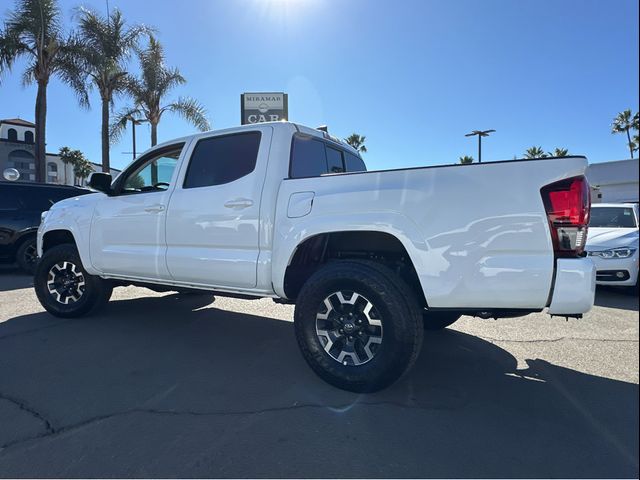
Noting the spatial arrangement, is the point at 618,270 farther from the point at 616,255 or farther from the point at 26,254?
the point at 26,254

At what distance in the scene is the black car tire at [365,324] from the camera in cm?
275

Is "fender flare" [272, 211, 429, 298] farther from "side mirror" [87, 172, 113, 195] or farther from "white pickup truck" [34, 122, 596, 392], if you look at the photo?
"side mirror" [87, 172, 113, 195]

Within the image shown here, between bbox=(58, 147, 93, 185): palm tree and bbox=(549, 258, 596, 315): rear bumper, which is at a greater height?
bbox=(58, 147, 93, 185): palm tree

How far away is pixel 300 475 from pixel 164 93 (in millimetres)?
21247

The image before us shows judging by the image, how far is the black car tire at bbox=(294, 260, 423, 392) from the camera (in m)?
2.75

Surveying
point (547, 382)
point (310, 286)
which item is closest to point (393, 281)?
point (310, 286)

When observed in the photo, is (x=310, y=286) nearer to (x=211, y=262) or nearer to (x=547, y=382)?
(x=211, y=262)

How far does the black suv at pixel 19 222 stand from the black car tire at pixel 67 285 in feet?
13.0

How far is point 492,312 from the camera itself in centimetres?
276

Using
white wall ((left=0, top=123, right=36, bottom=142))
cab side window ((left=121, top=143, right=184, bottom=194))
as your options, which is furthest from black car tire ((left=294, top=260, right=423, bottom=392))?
white wall ((left=0, top=123, right=36, bottom=142))

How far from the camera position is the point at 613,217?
750 centimetres

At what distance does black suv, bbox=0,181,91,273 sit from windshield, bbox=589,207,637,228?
10.9m

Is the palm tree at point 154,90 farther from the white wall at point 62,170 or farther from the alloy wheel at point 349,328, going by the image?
the white wall at point 62,170

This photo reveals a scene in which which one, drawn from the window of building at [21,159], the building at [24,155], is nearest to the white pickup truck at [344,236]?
the building at [24,155]
